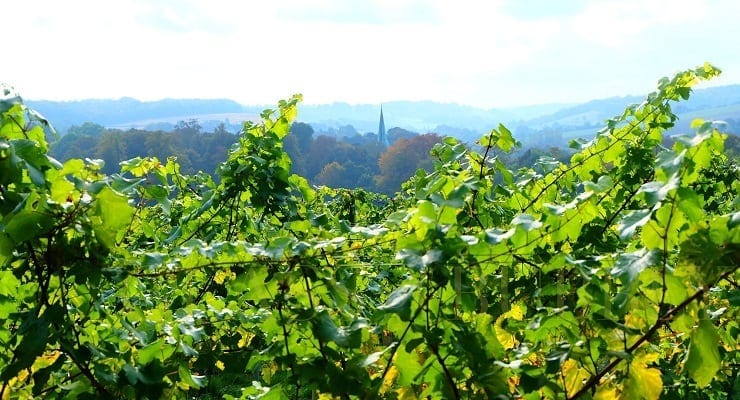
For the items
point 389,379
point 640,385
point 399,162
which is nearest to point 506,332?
point 389,379

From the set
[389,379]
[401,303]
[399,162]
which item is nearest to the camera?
[401,303]

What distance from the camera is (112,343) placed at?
6.66ft

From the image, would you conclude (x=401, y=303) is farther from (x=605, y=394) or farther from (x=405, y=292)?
(x=605, y=394)

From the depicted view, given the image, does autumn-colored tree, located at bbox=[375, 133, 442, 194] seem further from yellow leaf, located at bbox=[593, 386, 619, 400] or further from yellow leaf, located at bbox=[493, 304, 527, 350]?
yellow leaf, located at bbox=[593, 386, 619, 400]

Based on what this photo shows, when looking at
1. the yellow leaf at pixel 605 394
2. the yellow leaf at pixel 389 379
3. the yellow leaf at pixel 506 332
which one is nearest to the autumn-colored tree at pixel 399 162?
the yellow leaf at pixel 506 332

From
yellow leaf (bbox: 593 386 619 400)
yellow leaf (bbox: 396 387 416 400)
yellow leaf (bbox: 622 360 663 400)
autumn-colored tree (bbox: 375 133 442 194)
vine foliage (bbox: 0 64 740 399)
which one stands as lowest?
autumn-colored tree (bbox: 375 133 442 194)

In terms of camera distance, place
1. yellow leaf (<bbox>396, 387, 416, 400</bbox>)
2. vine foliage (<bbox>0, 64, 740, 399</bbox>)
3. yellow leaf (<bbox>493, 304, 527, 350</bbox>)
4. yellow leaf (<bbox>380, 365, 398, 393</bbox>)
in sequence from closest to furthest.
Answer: vine foliage (<bbox>0, 64, 740, 399</bbox>) < yellow leaf (<bbox>396, 387, 416, 400</bbox>) < yellow leaf (<bbox>380, 365, 398, 393</bbox>) < yellow leaf (<bbox>493, 304, 527, 350</bbox>)

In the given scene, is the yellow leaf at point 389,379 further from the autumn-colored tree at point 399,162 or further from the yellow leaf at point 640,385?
the autumn-colored tree at point 399,162

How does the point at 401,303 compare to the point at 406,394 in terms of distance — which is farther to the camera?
the point at 406,394

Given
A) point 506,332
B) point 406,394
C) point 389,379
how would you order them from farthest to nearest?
point 506,332
point 389,379
point 406,394

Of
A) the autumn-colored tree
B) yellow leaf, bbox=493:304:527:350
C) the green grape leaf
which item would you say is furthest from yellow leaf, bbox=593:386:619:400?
the autumn-colored tree

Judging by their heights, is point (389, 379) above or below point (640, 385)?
below

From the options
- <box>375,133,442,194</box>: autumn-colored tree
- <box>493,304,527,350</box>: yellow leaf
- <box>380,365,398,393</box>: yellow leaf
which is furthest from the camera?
<box>375,133,442,194</box>: autumn-colored tree

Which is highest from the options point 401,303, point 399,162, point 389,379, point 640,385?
point 401,303
